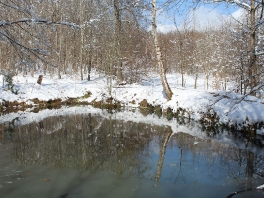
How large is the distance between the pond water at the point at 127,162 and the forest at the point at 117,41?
1.89 m

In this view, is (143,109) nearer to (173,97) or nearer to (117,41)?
(173,97)

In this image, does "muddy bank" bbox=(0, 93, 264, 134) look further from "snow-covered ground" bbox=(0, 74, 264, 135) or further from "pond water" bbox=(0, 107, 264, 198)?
"pond water" bbox=(0, 107, 264, 198)

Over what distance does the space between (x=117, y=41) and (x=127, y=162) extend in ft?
47.7

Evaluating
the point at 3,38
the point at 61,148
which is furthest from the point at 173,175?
the point at 3,38

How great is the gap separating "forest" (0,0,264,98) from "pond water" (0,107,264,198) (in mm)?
1885

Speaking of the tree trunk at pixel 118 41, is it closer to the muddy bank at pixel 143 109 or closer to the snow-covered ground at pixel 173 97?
the snow-covered ground at pixel 173 97

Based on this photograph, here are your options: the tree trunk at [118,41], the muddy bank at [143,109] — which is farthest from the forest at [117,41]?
the muddy bank at [143,109]

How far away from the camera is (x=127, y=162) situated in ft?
19.0

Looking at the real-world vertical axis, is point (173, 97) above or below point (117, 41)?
below

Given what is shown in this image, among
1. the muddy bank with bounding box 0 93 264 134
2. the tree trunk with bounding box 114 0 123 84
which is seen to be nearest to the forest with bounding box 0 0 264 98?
the tree trunk with bounding box 114 0 123 84

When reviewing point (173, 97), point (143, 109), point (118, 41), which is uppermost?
point (118, 41)

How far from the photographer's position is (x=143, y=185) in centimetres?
454

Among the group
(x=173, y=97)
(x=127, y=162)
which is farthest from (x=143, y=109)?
(x=127, y=162)

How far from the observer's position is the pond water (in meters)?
4.35
